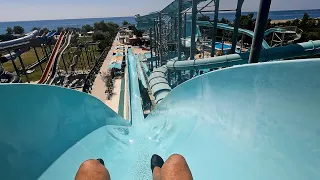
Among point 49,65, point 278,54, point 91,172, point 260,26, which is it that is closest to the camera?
point 91,172

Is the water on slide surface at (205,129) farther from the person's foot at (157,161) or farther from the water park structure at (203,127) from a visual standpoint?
the person's foot at (157,161)

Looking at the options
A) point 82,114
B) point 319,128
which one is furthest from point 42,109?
point 319,128

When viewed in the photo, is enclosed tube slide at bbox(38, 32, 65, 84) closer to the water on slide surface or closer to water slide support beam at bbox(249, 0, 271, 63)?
the water on slide surface

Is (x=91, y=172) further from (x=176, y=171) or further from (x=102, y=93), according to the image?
(x=102, y=93)

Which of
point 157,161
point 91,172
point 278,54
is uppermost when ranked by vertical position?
point 278,54

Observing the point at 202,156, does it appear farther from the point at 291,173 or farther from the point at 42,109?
the point at 42,109

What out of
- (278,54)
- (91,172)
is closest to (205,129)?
(91,172)

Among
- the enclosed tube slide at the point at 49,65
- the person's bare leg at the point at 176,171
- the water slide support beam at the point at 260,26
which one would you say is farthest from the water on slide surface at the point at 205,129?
the enclosed tube slide at the point at 49,65

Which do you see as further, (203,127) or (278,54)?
(278,54)

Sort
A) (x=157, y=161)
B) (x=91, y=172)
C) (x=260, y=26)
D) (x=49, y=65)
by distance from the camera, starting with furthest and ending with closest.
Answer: (x=49, y=65), (x=260, y=26), (x=157, y=161), (x=91, y=172)

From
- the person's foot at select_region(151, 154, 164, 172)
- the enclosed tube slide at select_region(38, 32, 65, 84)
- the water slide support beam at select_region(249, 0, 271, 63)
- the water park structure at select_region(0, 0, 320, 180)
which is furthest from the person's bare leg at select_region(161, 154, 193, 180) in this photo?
the enclosed tube slide at select_region(38, 32, 65, 84)
